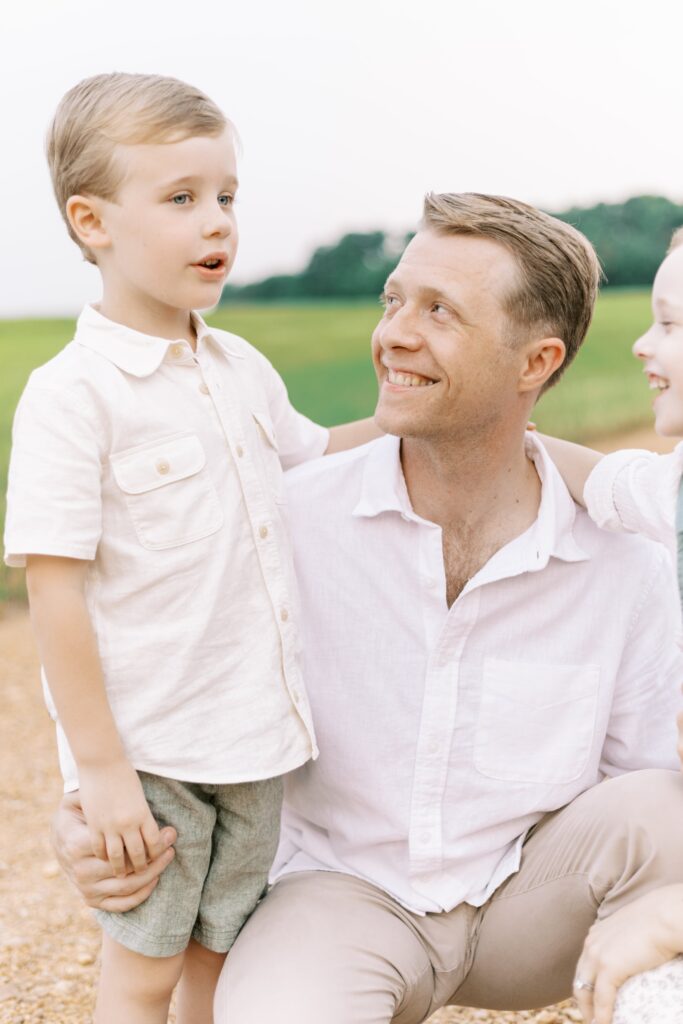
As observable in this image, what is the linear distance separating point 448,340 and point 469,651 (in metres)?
0.62

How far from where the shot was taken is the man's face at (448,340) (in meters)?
2.36

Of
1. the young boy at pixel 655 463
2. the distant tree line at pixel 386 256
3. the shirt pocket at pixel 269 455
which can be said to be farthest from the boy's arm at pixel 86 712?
the distant tree line at pixel 386 256

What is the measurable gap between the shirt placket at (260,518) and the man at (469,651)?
0.28 meters

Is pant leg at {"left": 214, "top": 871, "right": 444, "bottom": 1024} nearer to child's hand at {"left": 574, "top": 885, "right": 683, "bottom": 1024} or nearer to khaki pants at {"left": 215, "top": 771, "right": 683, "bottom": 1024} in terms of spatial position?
khaki pants at {"left": 215, "top": 771, "right": 683, "bottom": 1024}

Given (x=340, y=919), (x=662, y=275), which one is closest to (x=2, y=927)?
(x=340, y=919)

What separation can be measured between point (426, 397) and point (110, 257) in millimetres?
666

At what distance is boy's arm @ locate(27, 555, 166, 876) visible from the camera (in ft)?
6.37

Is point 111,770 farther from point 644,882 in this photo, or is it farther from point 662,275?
point 662,275

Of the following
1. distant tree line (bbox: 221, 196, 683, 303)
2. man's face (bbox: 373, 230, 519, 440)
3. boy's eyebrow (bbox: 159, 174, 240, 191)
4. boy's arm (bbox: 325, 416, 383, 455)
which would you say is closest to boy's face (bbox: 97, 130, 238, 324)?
boy's eyebrow (bbox: 159, 174, 240, 191)

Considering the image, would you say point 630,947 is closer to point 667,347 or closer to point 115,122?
point 667,347

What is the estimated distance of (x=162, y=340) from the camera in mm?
2090

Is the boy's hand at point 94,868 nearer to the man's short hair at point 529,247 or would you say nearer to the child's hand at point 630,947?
the child's hand at point 630,947

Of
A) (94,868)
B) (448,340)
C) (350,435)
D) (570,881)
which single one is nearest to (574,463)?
(448,340)

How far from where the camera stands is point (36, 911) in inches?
157
